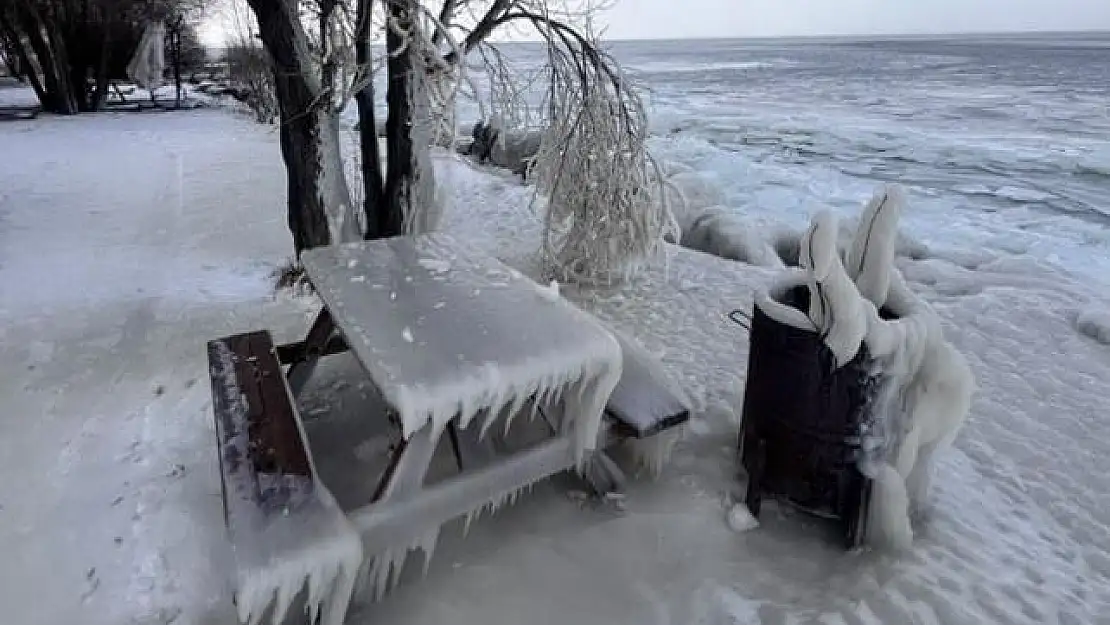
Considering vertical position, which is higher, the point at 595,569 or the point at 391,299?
the point at 391,299

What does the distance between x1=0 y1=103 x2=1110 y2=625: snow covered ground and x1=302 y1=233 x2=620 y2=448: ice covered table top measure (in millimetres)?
494

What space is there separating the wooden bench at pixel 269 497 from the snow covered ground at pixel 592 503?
0.42 metres

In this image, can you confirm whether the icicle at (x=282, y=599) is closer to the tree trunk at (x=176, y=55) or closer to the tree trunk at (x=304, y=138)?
the tree trunk at (x=304, y=138)

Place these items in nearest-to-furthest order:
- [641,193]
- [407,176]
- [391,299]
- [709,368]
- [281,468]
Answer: [281,468] → [391,299] → [709,368] → [407,176] → [641,193]

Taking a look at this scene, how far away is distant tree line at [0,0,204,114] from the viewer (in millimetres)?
15391

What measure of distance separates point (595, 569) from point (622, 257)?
3.00 m

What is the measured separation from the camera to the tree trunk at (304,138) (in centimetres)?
388

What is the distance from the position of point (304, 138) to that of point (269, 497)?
2800 mm

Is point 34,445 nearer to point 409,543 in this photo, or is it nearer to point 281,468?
point 281,468

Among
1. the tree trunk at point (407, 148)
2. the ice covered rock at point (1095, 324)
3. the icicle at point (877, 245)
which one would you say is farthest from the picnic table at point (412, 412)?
the ice covered rock at point (1095, 324)

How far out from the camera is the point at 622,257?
4.95m

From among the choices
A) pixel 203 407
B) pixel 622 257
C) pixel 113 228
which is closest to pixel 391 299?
pixel 203 407

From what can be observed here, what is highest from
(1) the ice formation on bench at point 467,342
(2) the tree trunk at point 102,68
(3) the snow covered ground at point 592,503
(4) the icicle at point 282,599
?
(2) the tree trunk at point 102,68

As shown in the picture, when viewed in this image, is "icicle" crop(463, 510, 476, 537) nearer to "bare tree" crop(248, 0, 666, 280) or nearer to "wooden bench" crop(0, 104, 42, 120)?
"bare tree" crop(248, 0, 666, 280)
